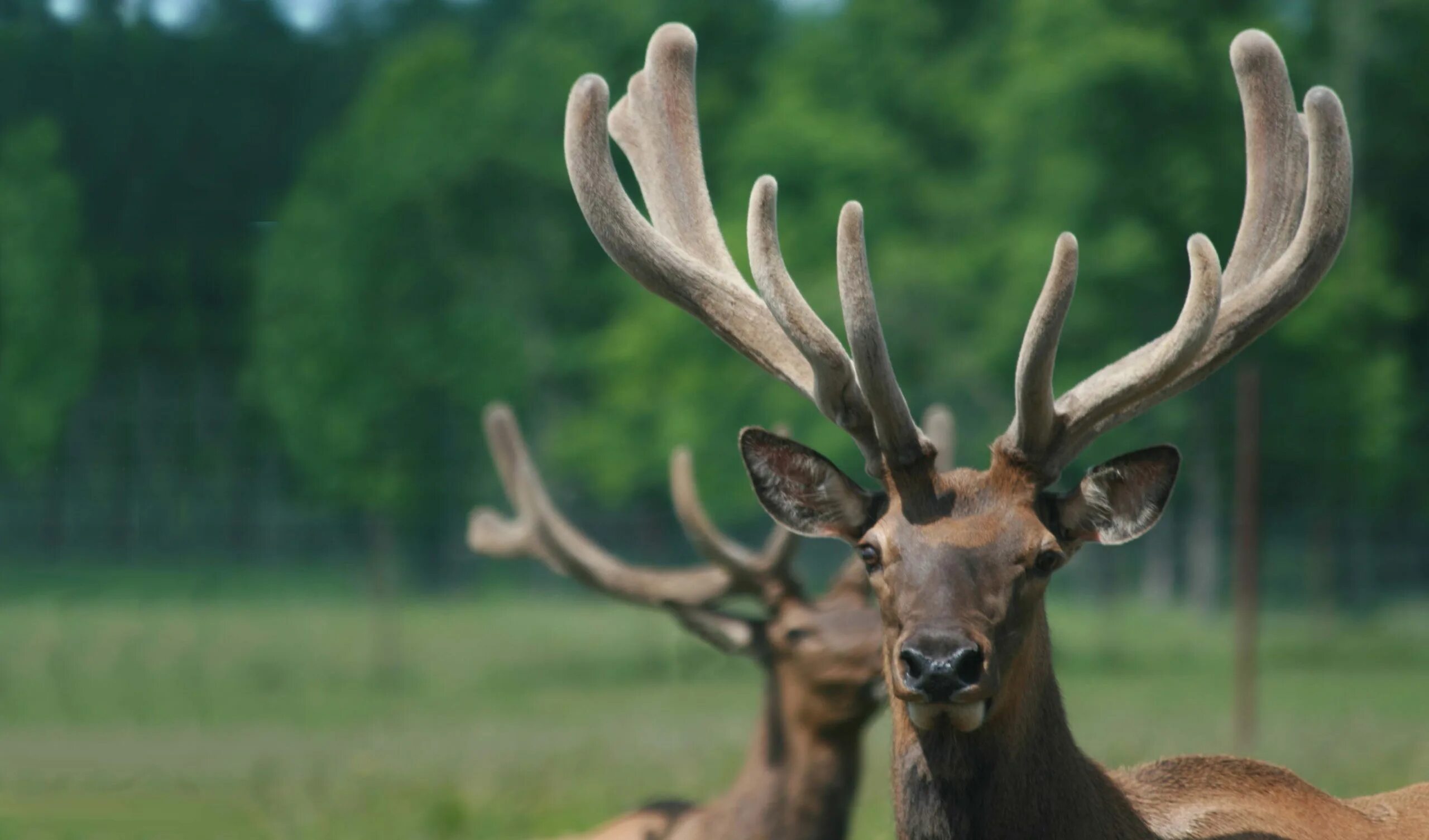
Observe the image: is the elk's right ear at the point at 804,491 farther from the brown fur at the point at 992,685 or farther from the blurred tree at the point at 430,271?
the blurred tree at the point at 430,271

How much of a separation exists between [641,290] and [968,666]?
35.1 m

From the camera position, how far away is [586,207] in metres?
4.74

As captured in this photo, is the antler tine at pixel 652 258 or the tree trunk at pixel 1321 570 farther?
the tree trunk at pixel 1321 570

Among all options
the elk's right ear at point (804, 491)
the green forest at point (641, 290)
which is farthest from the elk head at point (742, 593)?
the green forest at point (641, 290)

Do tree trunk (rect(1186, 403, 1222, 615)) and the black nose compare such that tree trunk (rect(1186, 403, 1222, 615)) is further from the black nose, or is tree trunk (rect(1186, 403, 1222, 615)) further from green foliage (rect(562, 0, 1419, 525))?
the black nose

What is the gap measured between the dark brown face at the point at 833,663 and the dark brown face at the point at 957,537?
2.35 meters

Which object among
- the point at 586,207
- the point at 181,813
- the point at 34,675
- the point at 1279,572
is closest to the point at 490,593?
the point at 1279,572

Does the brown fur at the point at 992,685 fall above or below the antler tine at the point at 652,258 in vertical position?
below

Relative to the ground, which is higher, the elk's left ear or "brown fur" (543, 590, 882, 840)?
the elk's left ear

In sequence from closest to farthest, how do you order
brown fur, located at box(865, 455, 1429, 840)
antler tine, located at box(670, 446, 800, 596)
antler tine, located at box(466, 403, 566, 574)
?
brown fur, located at box(865, 455, 1429, 840) < antler tine, located at box(670, 446, 800, 596) < antler tine, located at box(466, 403, 566, 574)

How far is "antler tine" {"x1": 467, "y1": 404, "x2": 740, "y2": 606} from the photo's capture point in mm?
7375

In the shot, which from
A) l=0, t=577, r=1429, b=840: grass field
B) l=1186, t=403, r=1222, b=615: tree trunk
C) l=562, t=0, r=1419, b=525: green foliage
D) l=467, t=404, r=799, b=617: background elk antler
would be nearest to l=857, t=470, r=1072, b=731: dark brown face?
l=467, t=404, r=799, b=617: background elk antler

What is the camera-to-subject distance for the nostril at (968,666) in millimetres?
3646

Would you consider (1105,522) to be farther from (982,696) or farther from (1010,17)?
(1010,17)
